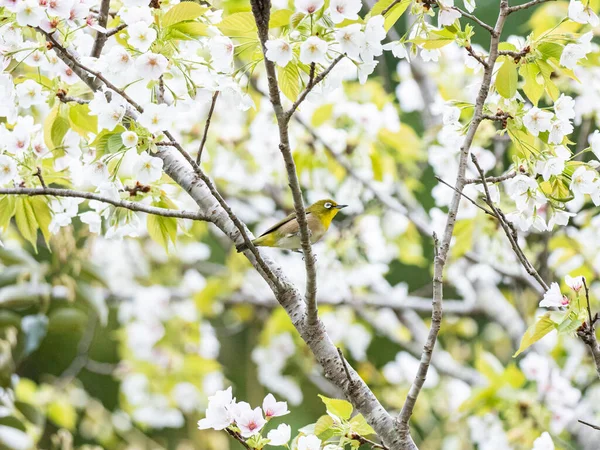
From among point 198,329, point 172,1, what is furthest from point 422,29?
point 198,329

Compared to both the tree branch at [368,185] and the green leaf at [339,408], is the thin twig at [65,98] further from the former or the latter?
the tree branch at [368,185]

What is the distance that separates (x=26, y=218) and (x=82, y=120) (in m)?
0.33

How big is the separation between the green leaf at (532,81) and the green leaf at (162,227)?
1.03 metres

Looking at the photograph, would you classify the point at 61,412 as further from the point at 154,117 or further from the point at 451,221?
the point at 451,221

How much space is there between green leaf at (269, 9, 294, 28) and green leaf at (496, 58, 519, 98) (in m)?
0.56

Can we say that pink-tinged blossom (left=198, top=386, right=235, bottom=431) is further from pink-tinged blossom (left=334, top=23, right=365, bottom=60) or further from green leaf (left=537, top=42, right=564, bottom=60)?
green leaf (left=537, top=42, right=564, bottom=60)

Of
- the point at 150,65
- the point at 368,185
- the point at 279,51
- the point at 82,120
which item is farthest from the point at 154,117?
the point at 368,185

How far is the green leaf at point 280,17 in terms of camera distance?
1669 millimetres

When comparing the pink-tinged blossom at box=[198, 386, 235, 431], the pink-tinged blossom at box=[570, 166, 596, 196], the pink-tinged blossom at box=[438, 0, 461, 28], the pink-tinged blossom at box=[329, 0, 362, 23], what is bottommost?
the pink-tinged blossom at box=[198, 386, 235, 431]

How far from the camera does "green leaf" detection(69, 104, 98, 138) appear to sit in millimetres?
2248

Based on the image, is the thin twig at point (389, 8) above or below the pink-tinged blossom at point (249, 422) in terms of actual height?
above

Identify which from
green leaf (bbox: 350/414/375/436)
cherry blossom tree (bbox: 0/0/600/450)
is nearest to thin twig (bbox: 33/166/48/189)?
cherry blossom tree (bbox: 0/0/600/450)

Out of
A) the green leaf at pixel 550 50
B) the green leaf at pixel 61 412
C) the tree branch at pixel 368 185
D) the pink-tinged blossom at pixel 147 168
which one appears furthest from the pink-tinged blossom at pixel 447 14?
the green leaf at pixel 61 412

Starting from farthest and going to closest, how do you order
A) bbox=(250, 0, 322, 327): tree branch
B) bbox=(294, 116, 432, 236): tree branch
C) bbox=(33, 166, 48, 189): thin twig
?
bbox=(294, 116, 432, 236): tree branch → bbox=(33, 166, 48, 189): thin twig → bbox=(250, 0, 322, 327): tree branch
